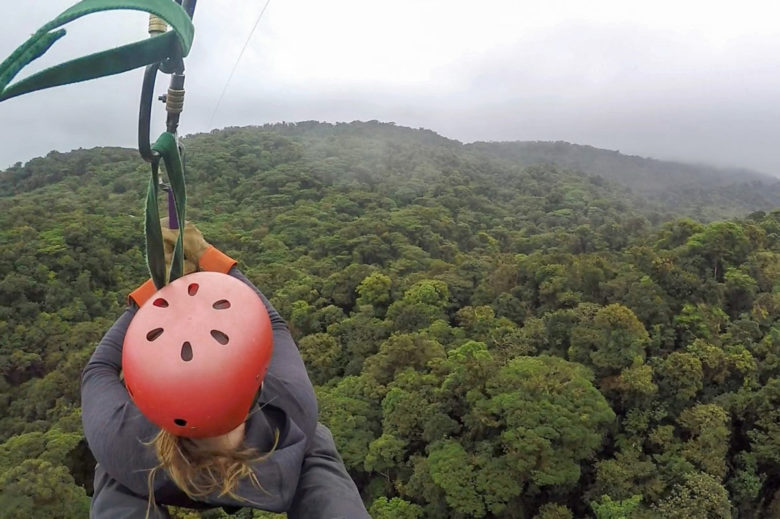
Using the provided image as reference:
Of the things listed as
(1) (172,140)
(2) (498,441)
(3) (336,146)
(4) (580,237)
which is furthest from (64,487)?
(3) (336,146)

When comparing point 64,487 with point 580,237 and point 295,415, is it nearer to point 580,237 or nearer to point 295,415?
point 295,415

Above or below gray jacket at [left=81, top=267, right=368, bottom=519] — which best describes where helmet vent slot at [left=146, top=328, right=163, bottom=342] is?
above

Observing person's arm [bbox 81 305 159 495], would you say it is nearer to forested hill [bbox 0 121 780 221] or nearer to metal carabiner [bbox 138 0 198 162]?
metal carabiner [bbox 138 0 198 162]

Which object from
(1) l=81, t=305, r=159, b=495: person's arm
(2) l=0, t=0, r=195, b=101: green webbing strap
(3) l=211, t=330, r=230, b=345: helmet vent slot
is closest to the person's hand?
(1) l=81, t=305, r=159, b=495: person's arm

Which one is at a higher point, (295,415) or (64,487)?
(295,415)

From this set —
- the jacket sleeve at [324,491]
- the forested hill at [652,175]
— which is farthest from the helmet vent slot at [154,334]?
the forested hill at [652,175]

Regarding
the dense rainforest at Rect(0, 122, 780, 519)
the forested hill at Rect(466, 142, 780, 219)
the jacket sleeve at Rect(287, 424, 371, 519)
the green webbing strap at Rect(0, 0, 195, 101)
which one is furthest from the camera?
the forested hill at Rect(466, 142, 780, 219)

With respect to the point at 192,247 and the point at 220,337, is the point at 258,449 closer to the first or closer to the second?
the point at 220,337
